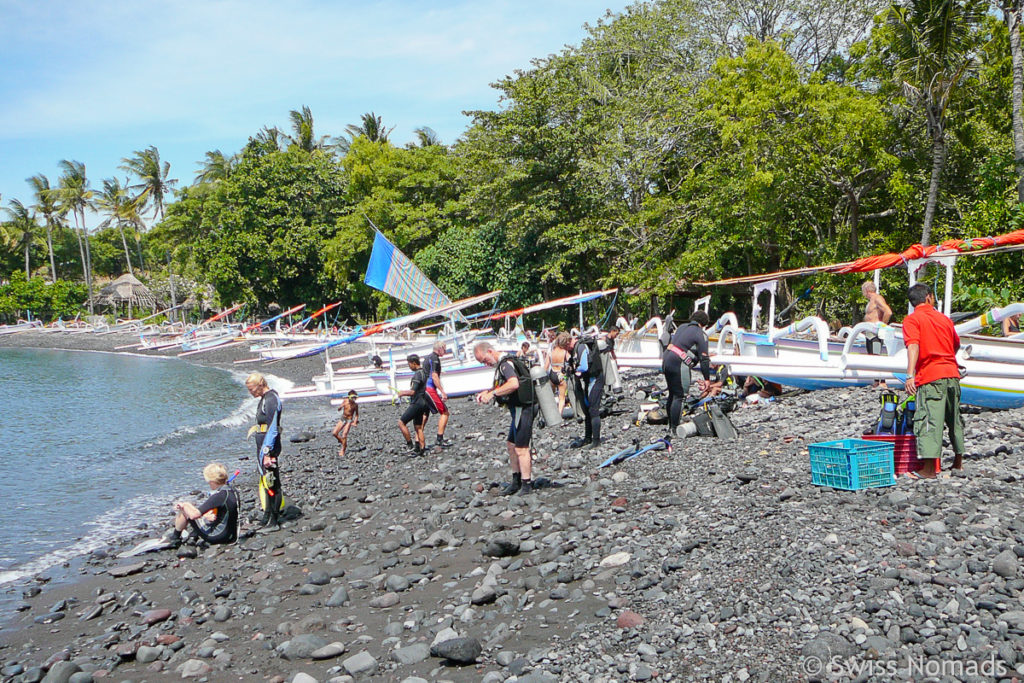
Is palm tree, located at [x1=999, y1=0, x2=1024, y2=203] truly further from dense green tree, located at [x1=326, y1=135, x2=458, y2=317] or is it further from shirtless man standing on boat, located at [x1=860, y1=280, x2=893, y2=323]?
dense green tree, located at [x1=326, y1=135, x2=458, y2=317]

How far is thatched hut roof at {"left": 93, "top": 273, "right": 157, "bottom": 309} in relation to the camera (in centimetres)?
9406

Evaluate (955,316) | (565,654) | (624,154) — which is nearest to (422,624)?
(565,654)

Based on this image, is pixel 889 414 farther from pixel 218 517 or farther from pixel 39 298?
pixel 39 298

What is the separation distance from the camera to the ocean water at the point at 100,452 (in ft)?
40.8

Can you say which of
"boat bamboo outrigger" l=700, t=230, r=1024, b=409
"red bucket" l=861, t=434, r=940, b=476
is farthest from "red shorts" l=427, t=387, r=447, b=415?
"red bucket" l=861, t=434, r=940, b=476

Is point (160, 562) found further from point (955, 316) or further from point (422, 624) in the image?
point (955, 316)

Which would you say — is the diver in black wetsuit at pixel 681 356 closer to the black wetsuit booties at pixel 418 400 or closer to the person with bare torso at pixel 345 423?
the black wetsuit booties at pixel 418 400

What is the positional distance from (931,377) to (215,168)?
78627 mm

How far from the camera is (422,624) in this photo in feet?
21.0

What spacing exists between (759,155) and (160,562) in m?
24.6

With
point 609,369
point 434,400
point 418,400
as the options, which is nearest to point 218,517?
point 418,400

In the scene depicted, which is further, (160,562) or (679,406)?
(679,406)

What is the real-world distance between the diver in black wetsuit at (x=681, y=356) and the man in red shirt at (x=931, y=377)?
4.37 meters

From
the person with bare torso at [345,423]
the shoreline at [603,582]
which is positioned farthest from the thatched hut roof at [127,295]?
the shoreline at [603,582]
